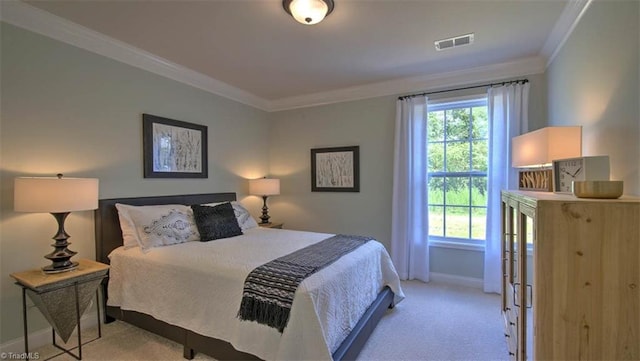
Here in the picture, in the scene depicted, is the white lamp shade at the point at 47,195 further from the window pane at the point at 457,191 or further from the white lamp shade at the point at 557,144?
the window pane at the point at 457,191

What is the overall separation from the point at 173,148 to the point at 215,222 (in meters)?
1.04

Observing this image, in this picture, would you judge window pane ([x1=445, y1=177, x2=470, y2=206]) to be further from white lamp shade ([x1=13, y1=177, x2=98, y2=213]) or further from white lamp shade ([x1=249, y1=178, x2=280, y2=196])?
white lamp shade ([x1=13, y1=177, x2=98, y2=213])

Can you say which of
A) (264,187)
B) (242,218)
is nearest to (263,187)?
(264,187)

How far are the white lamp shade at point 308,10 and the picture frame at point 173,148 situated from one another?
1965mm

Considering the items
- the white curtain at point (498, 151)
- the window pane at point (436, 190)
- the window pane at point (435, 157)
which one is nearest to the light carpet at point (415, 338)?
the white curtain at point (498, 151)

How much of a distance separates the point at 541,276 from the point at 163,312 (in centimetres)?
245

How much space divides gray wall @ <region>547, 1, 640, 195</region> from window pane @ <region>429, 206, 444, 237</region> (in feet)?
5.74

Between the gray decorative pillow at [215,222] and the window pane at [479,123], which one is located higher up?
the window pane at [479,123]

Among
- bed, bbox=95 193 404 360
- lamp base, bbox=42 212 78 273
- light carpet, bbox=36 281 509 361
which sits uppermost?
lamp base, bbox=42 212 78 273

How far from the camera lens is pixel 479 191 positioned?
3613 millimetres

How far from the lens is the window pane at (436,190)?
151 inches

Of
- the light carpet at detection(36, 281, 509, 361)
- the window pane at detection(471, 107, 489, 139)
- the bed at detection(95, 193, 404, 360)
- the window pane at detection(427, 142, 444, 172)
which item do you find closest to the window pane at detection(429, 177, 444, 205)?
the window pane at detection(427, 142, 444, 172)

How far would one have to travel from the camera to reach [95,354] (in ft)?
7.23

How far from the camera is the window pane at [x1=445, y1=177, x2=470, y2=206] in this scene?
3695 mm
